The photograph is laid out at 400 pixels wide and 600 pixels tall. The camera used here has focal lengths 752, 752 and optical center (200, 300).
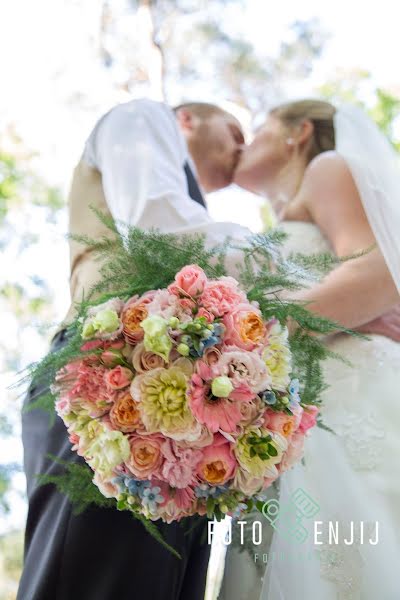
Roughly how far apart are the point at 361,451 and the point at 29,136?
7.43m

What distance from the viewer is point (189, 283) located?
4.95ft

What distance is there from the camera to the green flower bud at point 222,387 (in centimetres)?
138

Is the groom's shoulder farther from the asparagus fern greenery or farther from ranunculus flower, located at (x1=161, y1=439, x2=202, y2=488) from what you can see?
ranunculus flower, located at (x1=161, y1=439, x2=202, y2=488)

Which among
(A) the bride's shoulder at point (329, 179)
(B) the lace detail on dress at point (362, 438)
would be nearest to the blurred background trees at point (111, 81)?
(A) the bride's shoulder at point (329, 179)

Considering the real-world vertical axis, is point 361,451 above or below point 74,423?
below

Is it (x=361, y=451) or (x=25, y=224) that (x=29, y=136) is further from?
(x=361, y=451)

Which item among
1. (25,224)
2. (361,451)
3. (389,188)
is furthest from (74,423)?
(25,224)

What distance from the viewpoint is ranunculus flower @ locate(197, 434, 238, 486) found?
1.42 metres

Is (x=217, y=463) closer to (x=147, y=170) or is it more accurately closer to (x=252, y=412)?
(x=252, y=412)

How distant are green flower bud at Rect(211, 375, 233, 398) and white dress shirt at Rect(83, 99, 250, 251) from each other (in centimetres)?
52

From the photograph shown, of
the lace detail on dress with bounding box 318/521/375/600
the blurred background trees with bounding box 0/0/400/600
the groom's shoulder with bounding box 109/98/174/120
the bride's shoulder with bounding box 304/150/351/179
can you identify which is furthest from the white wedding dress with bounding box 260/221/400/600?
the blurred background trees with bounding box 0/0/400/600

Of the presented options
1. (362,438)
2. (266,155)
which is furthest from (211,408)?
(266,155)

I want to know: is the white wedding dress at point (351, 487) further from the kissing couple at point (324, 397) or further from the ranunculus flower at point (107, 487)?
the ranunculus flower at point (107, 487)

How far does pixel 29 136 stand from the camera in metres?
8.70
